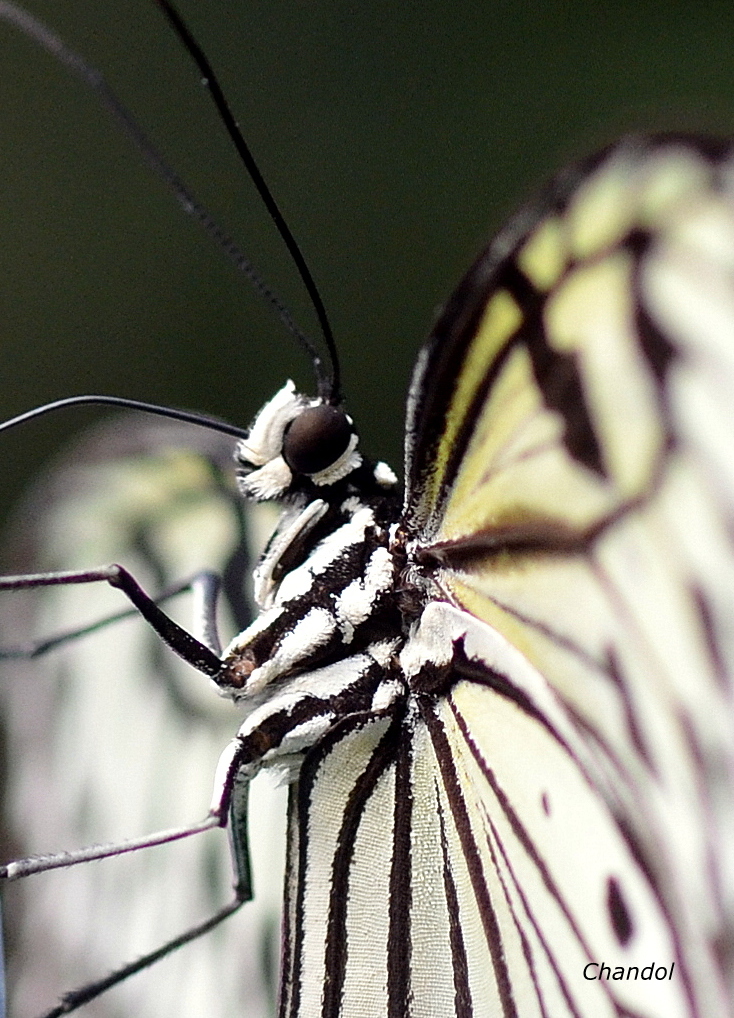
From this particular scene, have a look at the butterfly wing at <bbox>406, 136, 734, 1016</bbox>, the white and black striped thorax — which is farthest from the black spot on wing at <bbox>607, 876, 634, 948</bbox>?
the white and black striped thorax

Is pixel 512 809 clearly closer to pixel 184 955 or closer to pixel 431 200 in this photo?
pixel 184 955

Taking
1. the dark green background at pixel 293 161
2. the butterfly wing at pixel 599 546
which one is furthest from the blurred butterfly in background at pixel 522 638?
the dark green background at pixel 293 161

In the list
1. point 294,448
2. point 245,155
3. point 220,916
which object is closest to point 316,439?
point 294,448

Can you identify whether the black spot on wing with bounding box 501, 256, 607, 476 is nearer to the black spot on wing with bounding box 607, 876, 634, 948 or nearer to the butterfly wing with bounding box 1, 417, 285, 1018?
the black spot on wing with bounding box 607, 876, 634, 948

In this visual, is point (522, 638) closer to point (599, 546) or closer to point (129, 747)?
point (599, 546)

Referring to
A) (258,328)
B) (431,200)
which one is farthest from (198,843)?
(431,200)
